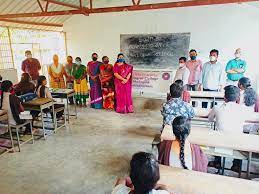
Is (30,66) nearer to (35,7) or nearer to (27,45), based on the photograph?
(35,7)

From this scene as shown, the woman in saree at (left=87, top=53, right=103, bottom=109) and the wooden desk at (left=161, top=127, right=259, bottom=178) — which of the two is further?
the woman in saree at (left=87, top=53, right=103, bottom=109)

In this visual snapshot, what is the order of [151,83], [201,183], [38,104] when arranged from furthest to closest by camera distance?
[151,83] → [38,104] → [201,183]

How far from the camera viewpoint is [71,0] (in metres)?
7.92

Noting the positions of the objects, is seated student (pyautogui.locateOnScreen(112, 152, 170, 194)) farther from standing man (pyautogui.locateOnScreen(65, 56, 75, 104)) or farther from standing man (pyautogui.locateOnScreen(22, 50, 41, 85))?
standing man (pyautogui.locateOnScreen(22, 50, 41, 85))

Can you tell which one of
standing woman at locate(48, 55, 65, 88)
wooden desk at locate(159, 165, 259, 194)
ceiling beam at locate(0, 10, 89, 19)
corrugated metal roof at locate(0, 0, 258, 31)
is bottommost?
wooden desk at locate(159, 165, 259, 194)

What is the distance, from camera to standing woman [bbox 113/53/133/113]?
241 inches

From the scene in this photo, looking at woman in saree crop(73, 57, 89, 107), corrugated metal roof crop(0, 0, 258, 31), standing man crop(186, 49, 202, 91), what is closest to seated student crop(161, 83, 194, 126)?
standing man crop(186, 49, 202, 91)

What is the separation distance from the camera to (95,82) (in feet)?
22.0

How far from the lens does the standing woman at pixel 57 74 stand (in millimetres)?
7020

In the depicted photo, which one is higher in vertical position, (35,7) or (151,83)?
(35,7)

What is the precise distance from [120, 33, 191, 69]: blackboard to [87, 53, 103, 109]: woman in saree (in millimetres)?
2177

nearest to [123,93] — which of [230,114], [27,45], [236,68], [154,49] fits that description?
[154,49]

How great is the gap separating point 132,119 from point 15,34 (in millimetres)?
5650

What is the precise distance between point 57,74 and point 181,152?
5.95 m
